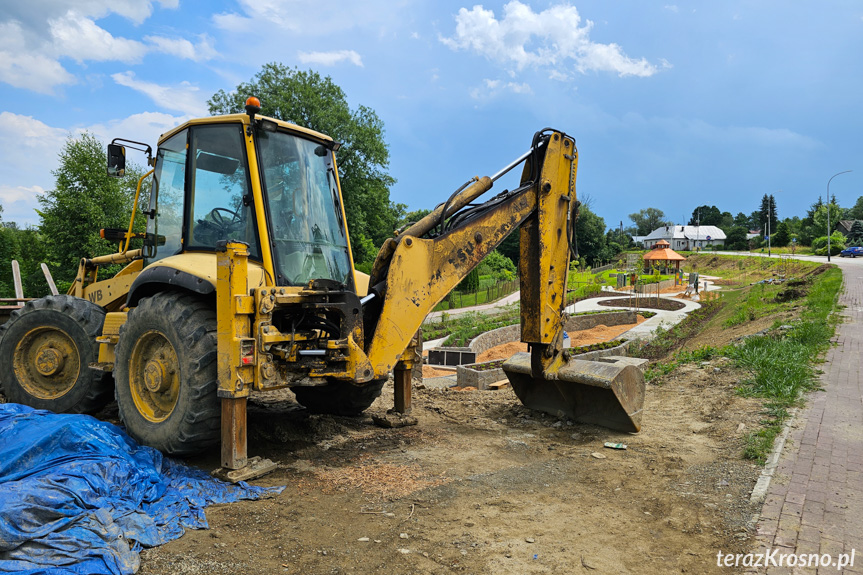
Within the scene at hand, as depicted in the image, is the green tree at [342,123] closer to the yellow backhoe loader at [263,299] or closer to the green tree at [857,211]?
the yellow backhoe loader at [263,299]

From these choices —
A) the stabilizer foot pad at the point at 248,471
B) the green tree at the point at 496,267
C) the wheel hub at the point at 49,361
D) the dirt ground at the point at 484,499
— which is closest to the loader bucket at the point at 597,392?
the dirt ground at the point at 484,499

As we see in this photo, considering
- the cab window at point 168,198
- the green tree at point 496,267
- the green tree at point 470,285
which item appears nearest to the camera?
the cab window at point 168,198

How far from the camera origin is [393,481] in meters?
4.87

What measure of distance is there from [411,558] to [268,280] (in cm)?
249

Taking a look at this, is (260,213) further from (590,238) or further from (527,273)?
(590,238)

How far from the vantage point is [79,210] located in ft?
89.6

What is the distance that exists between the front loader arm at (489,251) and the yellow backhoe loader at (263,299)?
0.05 ft

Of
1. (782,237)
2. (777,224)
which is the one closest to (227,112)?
(782,237)

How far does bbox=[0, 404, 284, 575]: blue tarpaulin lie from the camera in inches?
127

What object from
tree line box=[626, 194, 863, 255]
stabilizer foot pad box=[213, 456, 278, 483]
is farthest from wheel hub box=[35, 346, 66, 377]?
tree line box=[626, 194, 863, 255]

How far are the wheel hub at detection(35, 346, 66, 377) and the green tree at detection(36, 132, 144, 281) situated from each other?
23304mm

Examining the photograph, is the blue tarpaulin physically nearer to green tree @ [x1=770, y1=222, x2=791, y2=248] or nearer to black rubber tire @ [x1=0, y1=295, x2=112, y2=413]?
black rubber tire @ [x1=0, y1=295, x2=112, y2=413]

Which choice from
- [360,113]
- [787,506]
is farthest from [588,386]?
[360,113]

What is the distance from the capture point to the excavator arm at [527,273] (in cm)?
539
